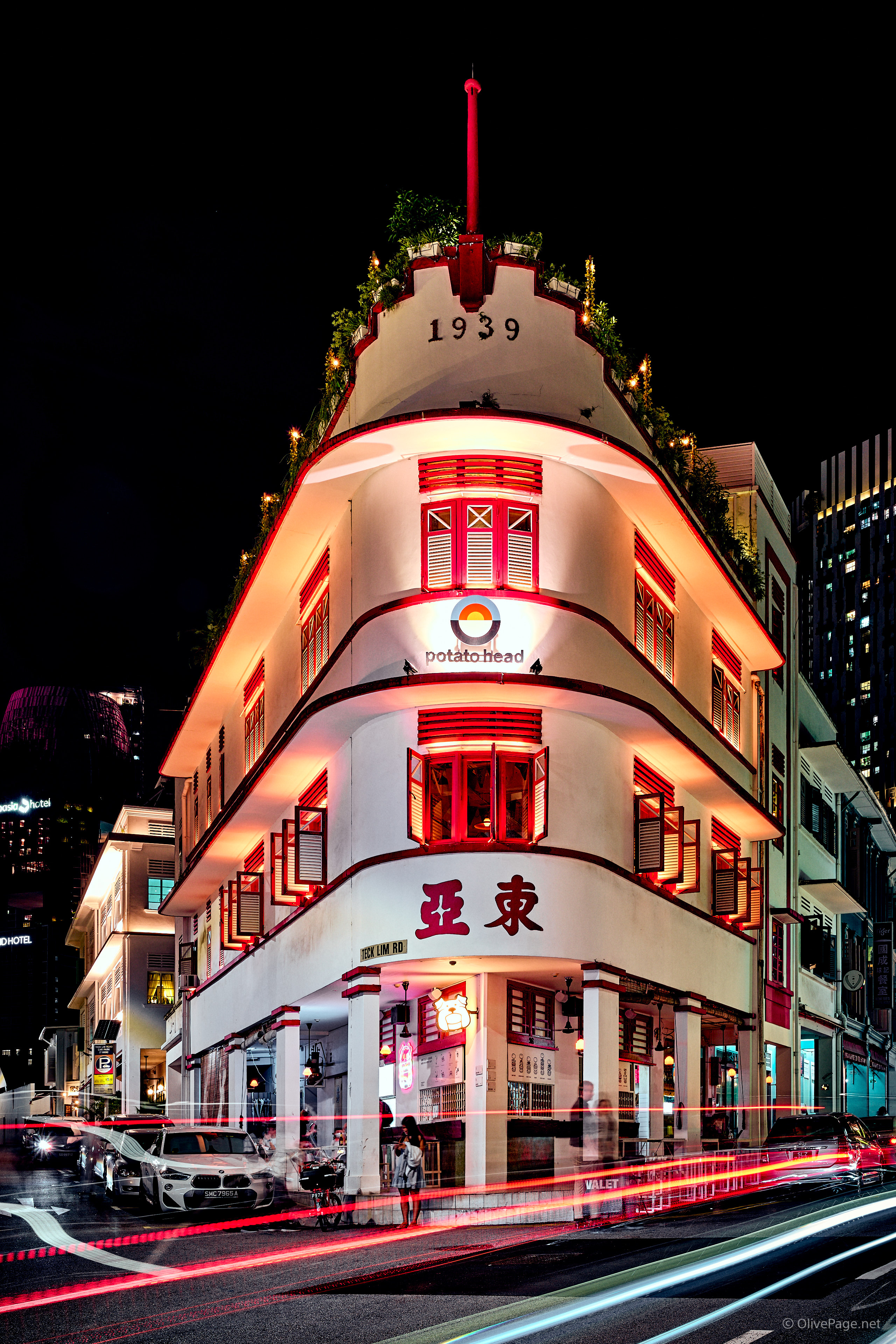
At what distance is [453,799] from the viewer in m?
24.0

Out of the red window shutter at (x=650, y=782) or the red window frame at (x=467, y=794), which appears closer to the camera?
the red window frame at (x=467, y=794)

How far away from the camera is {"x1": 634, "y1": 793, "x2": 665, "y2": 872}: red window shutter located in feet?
86.3

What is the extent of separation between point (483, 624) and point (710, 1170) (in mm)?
9631

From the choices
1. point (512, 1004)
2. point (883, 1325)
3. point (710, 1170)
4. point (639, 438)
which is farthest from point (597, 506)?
point (883, 1325)

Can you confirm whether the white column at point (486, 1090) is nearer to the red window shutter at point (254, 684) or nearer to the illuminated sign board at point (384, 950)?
the illuminated sign board at point (384, 950)

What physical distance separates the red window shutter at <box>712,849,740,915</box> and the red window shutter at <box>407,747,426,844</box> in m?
11.2

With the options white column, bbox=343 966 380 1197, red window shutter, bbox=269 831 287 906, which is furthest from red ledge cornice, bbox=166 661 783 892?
white column, bbox=343 966 380 1197

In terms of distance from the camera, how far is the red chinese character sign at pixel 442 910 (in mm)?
22984

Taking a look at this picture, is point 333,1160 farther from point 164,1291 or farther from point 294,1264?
point 164,1291

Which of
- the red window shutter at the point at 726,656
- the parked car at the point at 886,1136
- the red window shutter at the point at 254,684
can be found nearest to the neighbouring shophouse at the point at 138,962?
the red window shutter at the point at 254,684

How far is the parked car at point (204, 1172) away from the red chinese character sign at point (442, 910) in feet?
16.9

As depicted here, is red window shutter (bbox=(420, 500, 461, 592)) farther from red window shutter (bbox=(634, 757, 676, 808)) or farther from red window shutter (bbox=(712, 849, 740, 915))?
red window shutter (bbox=(712, 849, 740, 915))

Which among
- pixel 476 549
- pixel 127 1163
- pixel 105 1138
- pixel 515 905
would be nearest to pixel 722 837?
pixel 515 905

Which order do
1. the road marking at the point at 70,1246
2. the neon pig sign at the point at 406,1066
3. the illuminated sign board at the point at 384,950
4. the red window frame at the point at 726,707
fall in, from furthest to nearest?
the red window frame at the point at 726,707 → the neon pig sign at the point at 406,1066 → the illuminated sign board at the point at 384,950 → the road marking at the point at 70,1246
